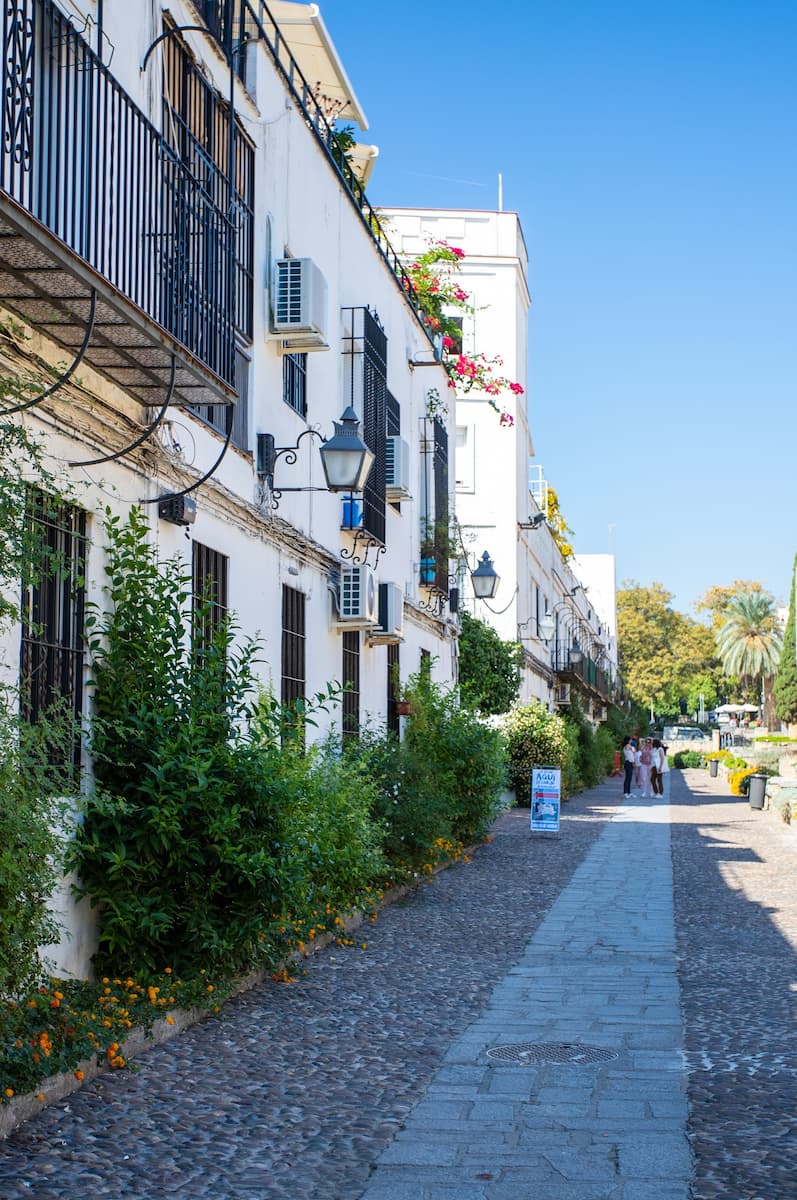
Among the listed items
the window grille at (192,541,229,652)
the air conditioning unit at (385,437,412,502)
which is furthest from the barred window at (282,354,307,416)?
the air conditioning unit at (385,437,412,502)

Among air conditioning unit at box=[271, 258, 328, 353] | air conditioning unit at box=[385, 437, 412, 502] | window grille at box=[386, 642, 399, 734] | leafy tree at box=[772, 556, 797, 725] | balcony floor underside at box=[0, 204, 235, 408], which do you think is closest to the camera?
balcony floor underside at box=[0, 204, 235, 408]

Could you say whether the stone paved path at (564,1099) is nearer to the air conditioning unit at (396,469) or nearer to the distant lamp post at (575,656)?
the air conditioning unit at (396,469)

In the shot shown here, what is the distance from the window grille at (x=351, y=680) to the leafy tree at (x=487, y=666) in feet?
33.4

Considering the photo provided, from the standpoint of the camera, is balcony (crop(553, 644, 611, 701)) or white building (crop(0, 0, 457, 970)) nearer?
white building (crop(0, 0, 457, 970))

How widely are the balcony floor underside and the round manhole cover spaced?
156 inches

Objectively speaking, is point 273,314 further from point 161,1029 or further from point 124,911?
point 161,1029

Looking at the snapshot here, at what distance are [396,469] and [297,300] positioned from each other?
18.0 feet

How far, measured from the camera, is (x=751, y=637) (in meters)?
89.1

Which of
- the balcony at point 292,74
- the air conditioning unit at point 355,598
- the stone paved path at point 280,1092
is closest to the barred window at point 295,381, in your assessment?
the air conditioning unit at point 355,598

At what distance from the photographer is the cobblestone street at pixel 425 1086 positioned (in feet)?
16.3

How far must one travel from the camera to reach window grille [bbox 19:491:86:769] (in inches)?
288

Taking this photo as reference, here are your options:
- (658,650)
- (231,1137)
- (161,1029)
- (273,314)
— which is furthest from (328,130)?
(658,650)

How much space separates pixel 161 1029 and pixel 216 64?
7.17 meters

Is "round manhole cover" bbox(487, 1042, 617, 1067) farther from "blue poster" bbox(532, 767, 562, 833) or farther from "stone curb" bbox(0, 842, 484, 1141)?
"blue poster" bbox(532, 767, 562, 833)
